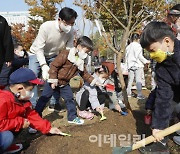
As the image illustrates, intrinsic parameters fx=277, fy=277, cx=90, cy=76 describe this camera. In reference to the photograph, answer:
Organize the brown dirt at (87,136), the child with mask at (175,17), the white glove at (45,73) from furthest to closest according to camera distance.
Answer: the white glove at (45,73) → the child with mask at (175,17) → the brown dirt at (87,136)

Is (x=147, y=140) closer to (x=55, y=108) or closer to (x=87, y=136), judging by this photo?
(x=87, y=136)

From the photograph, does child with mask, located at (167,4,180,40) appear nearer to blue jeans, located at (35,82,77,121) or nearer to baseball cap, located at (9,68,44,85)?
blue jeans, located at (35,82,77,121)

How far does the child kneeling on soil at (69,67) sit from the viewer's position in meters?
3.72

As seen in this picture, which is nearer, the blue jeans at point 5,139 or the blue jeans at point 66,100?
the blue jeans at point 5,139

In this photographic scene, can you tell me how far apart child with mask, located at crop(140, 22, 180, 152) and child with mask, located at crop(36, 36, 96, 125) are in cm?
139

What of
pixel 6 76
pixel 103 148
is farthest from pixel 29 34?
pixel 103 148

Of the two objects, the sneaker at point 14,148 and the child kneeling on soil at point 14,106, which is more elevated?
the child kneeling on soil at point 14,106

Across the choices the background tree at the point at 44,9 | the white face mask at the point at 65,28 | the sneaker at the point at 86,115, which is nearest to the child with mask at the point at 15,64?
the white face mask at the point at 65,28

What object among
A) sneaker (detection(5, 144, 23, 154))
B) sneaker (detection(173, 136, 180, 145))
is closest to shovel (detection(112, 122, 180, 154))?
sneaker (detection(173, 136, 180, 145))

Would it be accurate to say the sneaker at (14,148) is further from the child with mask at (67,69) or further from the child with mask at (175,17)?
the child with mask at (175,17)

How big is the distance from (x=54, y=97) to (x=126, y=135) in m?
1.66

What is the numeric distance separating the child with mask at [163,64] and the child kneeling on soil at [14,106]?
121 centimetres

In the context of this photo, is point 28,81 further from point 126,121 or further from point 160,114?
point 126,121

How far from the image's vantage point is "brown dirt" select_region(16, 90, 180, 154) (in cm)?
297
